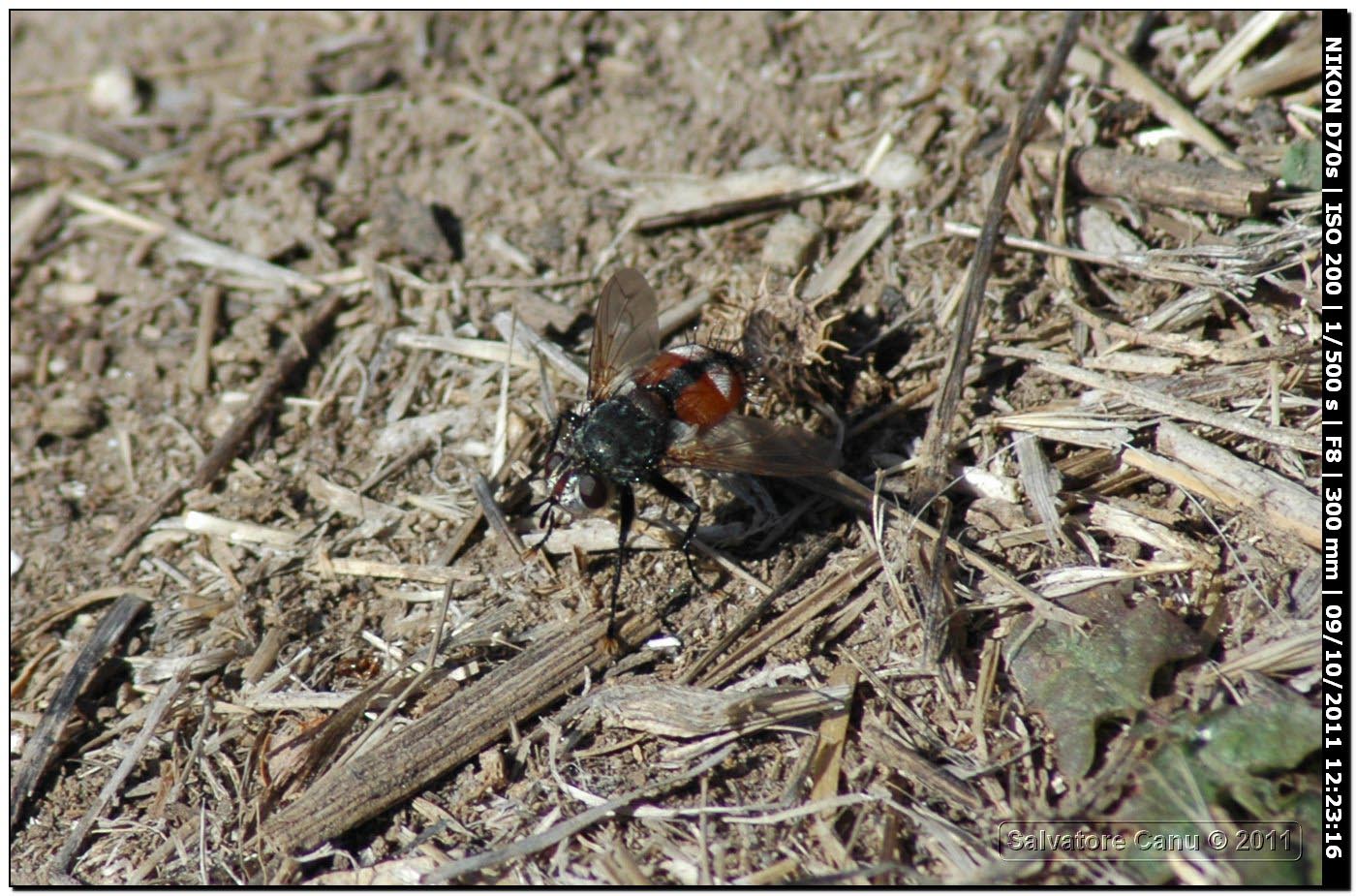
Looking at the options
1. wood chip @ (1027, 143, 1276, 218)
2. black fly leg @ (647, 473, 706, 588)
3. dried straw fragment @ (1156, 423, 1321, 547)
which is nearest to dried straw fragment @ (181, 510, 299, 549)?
black fly leg @ (647, 473, 706, 588)

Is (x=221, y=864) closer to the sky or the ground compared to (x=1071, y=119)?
closer to the ground

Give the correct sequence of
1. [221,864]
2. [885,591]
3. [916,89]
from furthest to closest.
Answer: [916,89] < [885,591] < [221,864]

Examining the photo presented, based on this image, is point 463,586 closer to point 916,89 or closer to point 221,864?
point 221,864

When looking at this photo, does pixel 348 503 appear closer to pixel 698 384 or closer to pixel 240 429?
pixel 240 429

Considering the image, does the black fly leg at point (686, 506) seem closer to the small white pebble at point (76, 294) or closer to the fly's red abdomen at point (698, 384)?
the fly's red abdomen at point (698, 384)

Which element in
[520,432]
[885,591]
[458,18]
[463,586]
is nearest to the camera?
[885,591]

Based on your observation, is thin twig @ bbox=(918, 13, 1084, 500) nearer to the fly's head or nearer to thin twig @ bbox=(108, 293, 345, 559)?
the fly's head

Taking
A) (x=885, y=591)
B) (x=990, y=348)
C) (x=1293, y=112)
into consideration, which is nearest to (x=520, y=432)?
(x=885, y=591)
